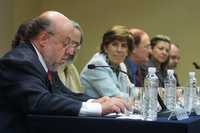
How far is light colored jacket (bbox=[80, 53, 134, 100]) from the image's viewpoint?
3.28m

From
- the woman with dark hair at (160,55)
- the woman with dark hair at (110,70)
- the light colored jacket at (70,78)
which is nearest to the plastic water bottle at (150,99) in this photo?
the woman with dark hair at (110,70)

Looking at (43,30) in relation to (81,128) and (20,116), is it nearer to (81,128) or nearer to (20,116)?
(20,116)

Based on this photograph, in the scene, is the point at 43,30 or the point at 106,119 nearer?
the point at 106,119

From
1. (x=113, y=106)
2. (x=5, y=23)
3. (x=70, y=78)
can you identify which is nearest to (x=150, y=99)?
Answer: (x=113, y=106)

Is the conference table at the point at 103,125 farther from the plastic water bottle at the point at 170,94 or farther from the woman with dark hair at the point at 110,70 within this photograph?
the woman with dark hair at the point at 110,70

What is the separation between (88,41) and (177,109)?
4.45 meters

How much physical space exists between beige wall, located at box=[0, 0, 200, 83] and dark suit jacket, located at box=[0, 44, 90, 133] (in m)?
3.94

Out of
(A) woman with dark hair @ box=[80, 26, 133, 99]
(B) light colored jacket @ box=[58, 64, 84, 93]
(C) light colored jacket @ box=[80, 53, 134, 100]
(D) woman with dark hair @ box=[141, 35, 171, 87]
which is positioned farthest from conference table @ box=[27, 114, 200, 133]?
(D) woman with dark hair @ box=[141, 35, 171, 87]

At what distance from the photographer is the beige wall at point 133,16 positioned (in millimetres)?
6199

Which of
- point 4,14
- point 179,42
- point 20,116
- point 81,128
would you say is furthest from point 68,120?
point 179,42

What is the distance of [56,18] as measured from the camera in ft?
7.53

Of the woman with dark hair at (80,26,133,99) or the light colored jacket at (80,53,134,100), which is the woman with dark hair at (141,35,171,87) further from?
the light colored jacket at (80,53,134,100)

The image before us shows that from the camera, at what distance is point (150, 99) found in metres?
2.00

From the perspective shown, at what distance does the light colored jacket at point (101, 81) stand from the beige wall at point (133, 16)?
281 cm
